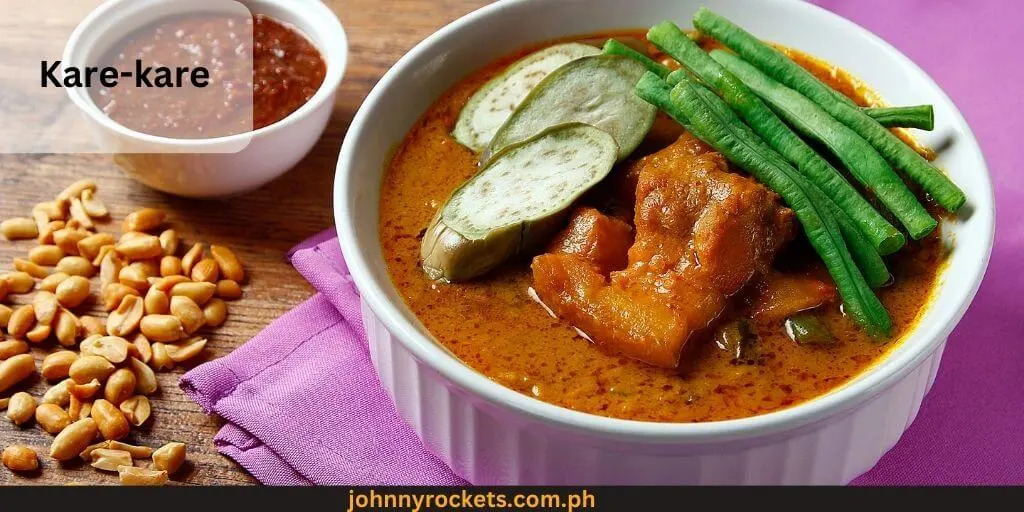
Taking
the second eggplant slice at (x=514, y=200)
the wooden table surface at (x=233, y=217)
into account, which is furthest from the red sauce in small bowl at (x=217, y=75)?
the second eggplant slice at (x=514, y=200)

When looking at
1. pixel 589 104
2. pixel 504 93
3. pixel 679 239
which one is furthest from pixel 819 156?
pixel 504 93

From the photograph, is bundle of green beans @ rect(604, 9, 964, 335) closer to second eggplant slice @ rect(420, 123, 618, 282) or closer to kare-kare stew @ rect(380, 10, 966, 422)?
kare-kare stew @ rect(380, 10, 966, 422)

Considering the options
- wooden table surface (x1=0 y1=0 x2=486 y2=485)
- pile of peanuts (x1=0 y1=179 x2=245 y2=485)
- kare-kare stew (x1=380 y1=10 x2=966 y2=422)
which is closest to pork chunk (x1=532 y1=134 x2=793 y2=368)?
kare-kare stew (x1=380 y1=10 x2=966 y2=422)

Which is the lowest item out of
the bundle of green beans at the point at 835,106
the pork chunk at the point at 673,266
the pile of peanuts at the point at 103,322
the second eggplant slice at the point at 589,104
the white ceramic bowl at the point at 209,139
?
the pile of peanuts at the point at 103,322

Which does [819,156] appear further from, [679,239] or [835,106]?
[679,239]

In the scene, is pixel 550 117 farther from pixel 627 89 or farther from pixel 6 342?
pixel 6 342

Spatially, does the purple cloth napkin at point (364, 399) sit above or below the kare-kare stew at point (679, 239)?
below

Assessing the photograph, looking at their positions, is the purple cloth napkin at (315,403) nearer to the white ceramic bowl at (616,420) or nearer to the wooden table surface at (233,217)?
the wooden table surface at (233,217)

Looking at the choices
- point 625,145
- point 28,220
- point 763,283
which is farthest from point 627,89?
point 28,220
